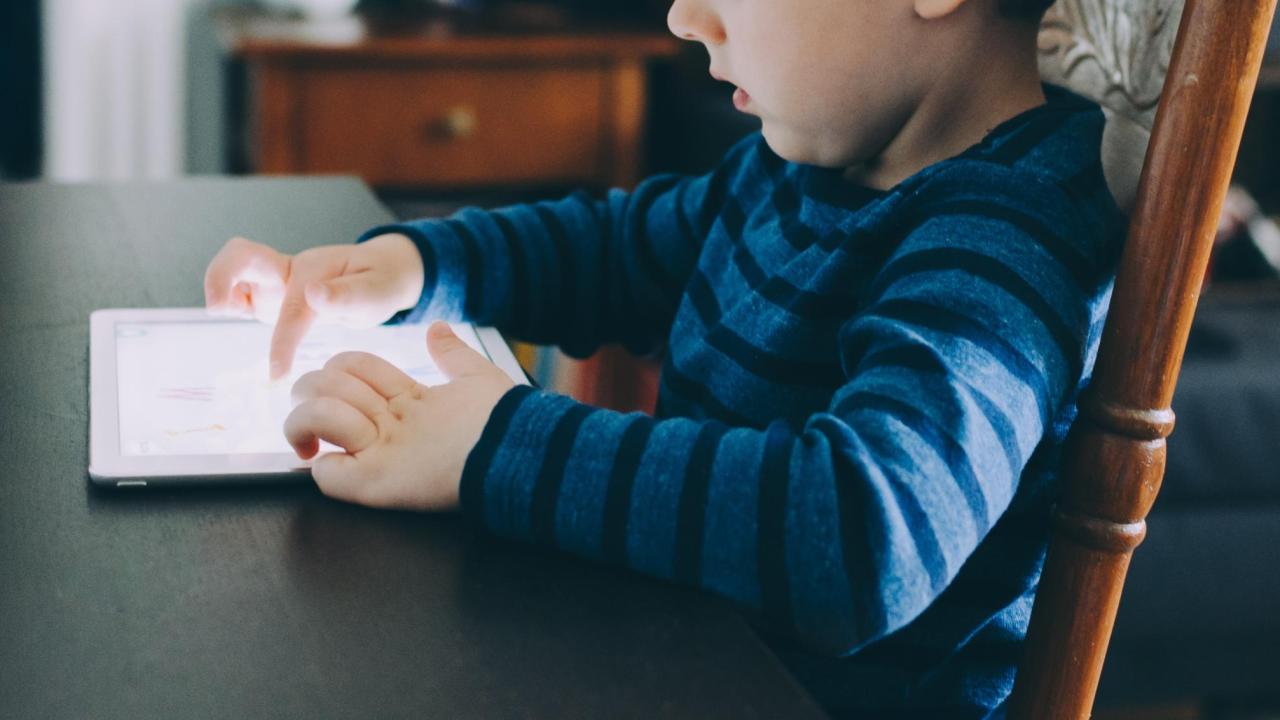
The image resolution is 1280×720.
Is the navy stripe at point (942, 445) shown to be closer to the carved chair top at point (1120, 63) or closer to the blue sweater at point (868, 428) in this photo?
the blue sweater at point (868, 428)

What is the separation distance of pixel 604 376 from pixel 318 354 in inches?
52.1

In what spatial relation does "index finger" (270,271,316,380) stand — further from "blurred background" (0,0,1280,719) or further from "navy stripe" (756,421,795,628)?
"blurred background" (0,0,1280,719)

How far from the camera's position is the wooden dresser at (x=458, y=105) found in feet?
6.26

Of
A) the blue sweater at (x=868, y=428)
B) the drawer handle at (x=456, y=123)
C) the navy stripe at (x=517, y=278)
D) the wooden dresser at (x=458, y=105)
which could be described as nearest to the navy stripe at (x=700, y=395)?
the blue sweater at (x=868, y=428)

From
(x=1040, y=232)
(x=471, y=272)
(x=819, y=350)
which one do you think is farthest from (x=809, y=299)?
(x=471, y=272)

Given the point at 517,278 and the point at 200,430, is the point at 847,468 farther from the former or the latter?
the point at 517,278

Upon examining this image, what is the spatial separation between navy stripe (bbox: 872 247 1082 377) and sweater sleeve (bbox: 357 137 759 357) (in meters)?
0.29

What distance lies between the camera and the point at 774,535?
454mm

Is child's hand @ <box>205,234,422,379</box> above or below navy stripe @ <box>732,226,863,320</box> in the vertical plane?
below

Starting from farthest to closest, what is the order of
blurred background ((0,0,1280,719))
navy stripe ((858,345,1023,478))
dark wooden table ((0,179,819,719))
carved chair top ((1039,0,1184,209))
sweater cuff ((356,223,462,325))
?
blurred background ((0,0,1280,719))
sweater cuff ((356,223,462,325))
carved chair top ((1039,0,1184,209))
navy stripe ((858,345,1023,478))
dark wooden table ((0,179,819,719))

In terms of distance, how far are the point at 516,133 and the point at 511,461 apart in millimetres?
1588

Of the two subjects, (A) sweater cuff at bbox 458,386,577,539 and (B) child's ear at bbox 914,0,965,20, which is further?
(B) child's ear at bbox 914,0,965,20

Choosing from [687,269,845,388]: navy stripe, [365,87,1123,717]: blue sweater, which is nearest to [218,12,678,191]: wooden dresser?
[365,87,1123,717]: blue sweater

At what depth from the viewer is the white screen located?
1.78 ft
